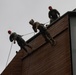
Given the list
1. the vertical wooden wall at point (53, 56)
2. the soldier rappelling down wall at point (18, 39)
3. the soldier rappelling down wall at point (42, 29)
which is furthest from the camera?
the soldier rappelling down wall at point (18, 39)

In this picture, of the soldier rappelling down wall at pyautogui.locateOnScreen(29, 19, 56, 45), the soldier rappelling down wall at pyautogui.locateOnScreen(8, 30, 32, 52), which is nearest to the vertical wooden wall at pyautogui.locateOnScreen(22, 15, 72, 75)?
the soldier rappelling down wall at pyautogui.locateOnScreen(29, 19, 56, 45)

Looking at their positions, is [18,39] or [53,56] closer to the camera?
[53,56]

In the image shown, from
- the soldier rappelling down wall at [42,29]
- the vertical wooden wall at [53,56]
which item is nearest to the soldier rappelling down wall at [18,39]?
the vertical wooden wall at [53,56]

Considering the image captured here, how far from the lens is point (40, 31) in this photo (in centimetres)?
1709

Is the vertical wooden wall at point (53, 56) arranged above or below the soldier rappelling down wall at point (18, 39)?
below

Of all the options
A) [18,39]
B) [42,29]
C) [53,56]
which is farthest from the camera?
[18,39]

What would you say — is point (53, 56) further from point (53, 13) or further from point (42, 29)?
point (53, 13)

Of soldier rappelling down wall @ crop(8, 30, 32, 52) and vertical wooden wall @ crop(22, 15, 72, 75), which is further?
soldier rappelling down wall @ crop(8, 30, 32, 52)

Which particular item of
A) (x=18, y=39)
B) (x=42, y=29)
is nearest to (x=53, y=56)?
(x=42, y=29)

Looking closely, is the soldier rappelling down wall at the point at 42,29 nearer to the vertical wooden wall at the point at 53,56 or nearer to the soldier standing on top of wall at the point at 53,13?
the vertical wooden wall at the point at 53,56

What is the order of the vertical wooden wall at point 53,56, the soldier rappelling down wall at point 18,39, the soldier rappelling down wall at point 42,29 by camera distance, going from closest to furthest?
1. the vertical wooden wall at point 53,56
2. the soldier rappelling down wall at point 42,29
3. the soldier rappelling down wall at point 18,39

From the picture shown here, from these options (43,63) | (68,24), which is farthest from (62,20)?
(43,63)

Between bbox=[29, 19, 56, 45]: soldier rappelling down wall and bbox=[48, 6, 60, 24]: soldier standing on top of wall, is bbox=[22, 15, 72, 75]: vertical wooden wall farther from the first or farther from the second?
bbox=[48, 6, 60, 24]: soldier standing on top of wall

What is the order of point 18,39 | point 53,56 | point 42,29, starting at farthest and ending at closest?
point 18,39 → point 42,29 → point 53,56
